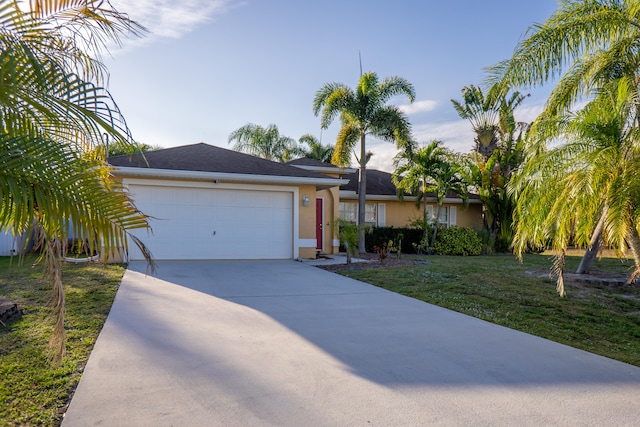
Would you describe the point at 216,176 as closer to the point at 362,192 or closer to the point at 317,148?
the point at 362,192

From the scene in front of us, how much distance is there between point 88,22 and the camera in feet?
13.6

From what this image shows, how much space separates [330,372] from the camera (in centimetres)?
447

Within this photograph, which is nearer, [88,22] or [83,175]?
[83,175]

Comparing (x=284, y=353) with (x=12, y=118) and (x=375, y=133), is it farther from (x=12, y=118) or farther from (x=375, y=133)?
(x=375, y=133)

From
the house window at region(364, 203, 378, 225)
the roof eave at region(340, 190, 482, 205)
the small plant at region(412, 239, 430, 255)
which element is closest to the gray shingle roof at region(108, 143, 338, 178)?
the roof eave at region(340, 190, 482, 205)

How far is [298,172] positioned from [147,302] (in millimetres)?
7910

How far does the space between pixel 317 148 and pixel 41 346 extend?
101ft

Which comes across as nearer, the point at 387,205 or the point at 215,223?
the point at 215,223

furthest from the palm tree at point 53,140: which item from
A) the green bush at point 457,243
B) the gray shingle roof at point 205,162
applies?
the green bush at point 457,243

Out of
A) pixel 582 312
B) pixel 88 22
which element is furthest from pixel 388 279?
pixel 88 22

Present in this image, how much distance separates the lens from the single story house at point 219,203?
42.5 ft

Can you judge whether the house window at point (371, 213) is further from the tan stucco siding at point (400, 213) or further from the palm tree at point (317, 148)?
the palm tree at point (317, 148)

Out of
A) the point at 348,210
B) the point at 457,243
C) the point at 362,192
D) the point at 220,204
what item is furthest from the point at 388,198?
the point at 220,204

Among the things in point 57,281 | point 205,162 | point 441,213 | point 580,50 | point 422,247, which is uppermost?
point 580,50
